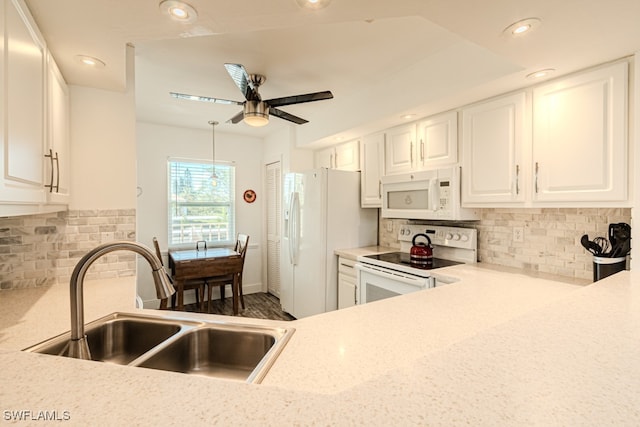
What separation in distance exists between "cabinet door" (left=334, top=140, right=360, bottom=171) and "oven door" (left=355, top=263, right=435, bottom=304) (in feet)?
4.03

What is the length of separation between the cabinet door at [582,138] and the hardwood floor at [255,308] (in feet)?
9.84

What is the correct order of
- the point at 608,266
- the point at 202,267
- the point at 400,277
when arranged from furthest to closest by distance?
the point at 202,267
the point at 400,277
the point at 608,266

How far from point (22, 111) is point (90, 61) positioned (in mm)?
659

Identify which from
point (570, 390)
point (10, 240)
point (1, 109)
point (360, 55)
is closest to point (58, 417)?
point (570, 390)

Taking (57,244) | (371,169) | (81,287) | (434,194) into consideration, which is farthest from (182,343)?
(371,169)

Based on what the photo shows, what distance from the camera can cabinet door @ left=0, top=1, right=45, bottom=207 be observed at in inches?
36.8

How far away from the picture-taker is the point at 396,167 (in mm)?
2895

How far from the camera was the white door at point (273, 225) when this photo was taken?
179 inches

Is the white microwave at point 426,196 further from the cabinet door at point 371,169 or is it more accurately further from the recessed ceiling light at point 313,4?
the recessed ceiling light at point 313,4

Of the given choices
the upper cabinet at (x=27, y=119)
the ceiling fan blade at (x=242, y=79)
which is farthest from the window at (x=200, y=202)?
the upper cabinet at (x=27, y=119)

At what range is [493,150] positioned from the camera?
2.10m

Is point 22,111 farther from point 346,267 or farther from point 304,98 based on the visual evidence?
point 346,267

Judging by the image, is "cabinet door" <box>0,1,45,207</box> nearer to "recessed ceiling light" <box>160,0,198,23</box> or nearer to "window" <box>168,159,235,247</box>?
"recessed ceiling light" <box>160,0,198,23</box>

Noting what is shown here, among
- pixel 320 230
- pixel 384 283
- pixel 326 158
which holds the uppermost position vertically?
pixel 326 158
